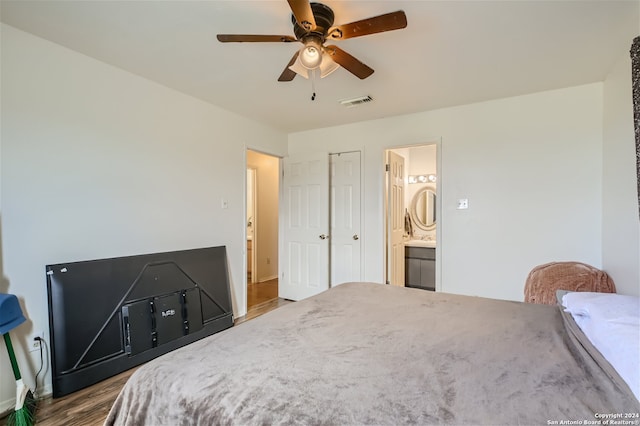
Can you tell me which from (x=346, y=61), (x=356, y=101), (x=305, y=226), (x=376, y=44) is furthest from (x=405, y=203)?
(x=346, y=61)

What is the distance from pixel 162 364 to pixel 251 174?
15.1 feet

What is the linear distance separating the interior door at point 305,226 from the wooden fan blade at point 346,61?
207 cm

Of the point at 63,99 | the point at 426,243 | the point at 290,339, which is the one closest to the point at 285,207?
the point at 426,243

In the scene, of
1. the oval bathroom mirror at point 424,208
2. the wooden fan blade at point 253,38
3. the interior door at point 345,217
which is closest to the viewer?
the wooden fan blade at point 253,38

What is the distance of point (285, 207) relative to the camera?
4.42m

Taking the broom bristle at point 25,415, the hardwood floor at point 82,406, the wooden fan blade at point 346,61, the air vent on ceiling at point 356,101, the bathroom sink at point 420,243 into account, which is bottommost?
the hardwood floor at point 82,406

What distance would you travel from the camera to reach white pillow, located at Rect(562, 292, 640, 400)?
2.74 feet

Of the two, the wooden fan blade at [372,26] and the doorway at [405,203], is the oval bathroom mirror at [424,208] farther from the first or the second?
the wooden fan blade at [372,26]

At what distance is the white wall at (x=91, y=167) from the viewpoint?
6.47 ft

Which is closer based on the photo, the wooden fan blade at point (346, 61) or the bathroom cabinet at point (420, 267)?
the wooden fan blade at point (346, 61)

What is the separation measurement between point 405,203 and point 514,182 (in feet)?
6.84

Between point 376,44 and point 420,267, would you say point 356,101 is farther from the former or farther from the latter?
point 420,267

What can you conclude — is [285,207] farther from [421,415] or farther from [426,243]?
[421,415]

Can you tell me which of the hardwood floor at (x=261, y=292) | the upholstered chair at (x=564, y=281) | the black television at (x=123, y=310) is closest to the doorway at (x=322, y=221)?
the hardwood floor at (x=261, y=292)
